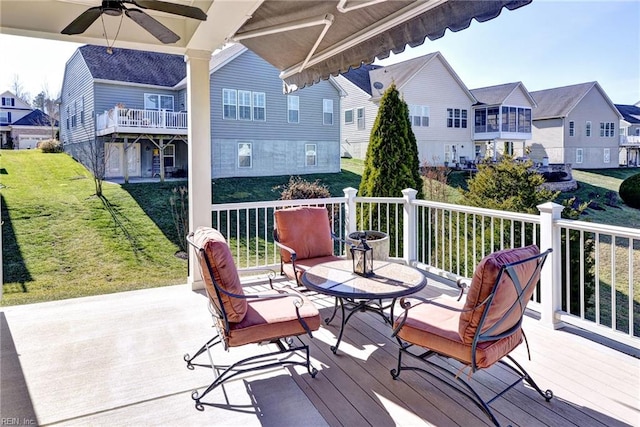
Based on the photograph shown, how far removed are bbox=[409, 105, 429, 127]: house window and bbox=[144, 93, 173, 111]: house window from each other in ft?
39.9

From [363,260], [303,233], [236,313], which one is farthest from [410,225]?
[236,313]

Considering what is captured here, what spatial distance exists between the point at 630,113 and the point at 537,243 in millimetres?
41454

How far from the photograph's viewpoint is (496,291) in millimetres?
2299

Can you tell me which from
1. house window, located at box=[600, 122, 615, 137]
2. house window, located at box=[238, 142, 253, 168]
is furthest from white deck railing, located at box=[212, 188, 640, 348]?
house window, located at box=[600, 122, 615, 137]

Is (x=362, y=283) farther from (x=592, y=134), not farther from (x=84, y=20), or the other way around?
(x=592, y=134)

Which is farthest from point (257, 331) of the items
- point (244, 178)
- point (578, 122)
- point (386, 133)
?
point (578, 122)

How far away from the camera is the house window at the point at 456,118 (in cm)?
2358

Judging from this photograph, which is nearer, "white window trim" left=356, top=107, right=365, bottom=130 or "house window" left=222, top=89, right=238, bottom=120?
"house window" left=222, top=89, right=238, bottom=120

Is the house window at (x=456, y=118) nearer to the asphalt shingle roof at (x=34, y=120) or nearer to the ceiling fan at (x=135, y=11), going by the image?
the ceiling fan at (x=135, y=11)

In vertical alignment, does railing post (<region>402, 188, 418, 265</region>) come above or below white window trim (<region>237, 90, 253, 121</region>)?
below

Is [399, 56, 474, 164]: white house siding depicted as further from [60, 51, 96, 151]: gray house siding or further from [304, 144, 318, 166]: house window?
[60, 51, 96, 151]: gray house siding

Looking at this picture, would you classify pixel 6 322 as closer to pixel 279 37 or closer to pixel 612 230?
pixel 279 37

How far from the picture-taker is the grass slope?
28.8ft

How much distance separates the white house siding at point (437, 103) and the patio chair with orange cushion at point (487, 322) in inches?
782
